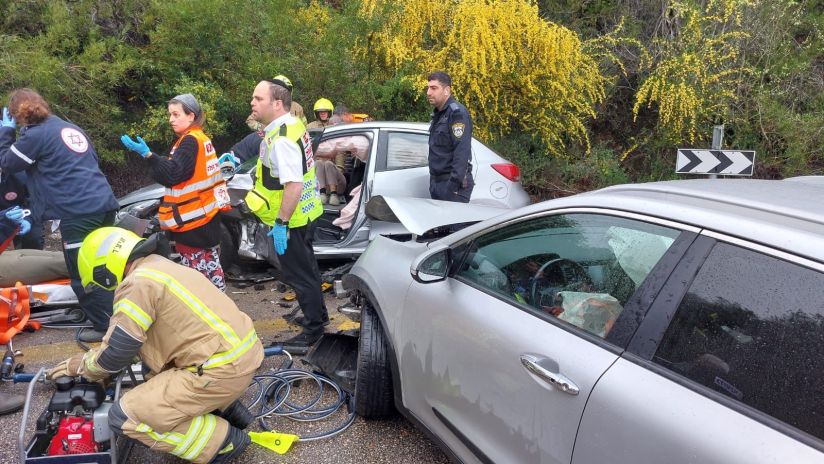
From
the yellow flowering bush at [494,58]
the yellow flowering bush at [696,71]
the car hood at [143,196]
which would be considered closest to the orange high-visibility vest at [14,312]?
the car hood at [143,196]

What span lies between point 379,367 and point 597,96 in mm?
6552

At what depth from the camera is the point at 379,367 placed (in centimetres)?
302

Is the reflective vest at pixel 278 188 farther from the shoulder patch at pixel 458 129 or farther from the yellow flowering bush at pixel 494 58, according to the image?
the yellow flowering bush at pixel 494 58

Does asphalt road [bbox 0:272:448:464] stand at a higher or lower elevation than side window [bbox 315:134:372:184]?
lower

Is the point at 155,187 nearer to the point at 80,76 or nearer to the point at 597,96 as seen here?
the point at 80,76

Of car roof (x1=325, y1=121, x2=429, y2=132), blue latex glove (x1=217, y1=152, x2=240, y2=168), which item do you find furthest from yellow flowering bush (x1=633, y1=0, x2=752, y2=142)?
blue latex glove (x1=217, y1=152, x2=240, y2=168)

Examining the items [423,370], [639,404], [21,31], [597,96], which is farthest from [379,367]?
[21,31]

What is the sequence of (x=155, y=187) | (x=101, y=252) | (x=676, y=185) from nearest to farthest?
1. (x=676, y=185)
2. (x=101, y=252)
3. (x=155, y=187)

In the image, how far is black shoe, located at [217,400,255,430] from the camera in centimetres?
292

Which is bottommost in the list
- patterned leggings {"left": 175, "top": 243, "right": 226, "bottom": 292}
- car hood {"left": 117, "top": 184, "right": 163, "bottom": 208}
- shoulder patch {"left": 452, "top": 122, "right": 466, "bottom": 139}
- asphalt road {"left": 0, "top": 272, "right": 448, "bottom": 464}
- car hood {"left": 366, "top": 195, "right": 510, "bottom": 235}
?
asphalt road {"left": 0, "top": 272, "right": 448, "bottom": 464}

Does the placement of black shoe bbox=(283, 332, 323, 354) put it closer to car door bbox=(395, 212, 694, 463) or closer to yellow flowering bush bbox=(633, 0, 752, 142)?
car door bbox=(395, 212, 694, 463)

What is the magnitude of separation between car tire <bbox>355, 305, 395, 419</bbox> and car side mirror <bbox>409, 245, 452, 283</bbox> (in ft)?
1.74

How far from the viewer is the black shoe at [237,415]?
9.57 ft

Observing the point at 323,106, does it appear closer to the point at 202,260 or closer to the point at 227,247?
the point at 227,247
